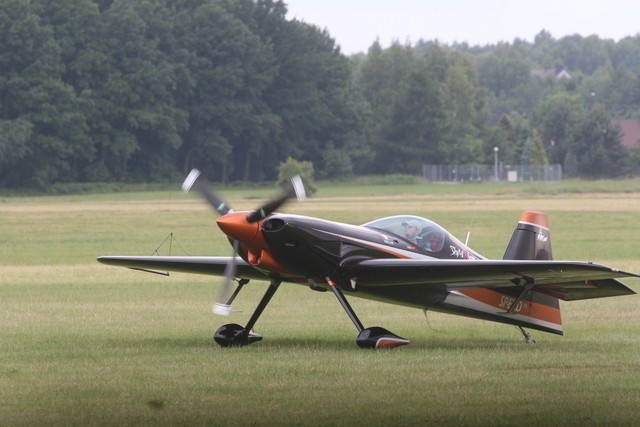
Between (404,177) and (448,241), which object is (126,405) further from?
(404,177)

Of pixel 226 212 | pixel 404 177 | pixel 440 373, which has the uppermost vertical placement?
pixel 226 212

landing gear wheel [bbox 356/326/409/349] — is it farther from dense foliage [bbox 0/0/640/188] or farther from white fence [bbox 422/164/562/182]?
white fence [bbox 422/164/562/182]

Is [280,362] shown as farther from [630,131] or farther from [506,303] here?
[630,131]

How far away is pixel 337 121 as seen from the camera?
122m

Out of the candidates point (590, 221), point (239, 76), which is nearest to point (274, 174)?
point (239, 76)

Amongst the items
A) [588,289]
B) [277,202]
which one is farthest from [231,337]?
[588,289]

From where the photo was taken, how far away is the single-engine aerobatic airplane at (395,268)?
49.5 feet

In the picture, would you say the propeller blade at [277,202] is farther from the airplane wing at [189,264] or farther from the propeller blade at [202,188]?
the airplane wing at [189,264]

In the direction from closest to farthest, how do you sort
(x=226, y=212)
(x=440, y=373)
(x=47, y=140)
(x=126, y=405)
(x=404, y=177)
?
(x=126, y=405) < (x=440, y=373) < (x=226, y=212) < (x=47, y=140) < (x=404, y=177)

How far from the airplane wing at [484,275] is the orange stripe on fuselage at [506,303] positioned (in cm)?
27

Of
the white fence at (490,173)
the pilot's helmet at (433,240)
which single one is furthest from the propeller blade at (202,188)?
the white fence at (490,173)

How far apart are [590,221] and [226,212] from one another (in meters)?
36.9

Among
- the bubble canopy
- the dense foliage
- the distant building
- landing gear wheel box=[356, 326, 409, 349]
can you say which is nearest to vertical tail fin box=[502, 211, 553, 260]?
the bubble canopy

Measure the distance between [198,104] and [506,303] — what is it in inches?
3676
